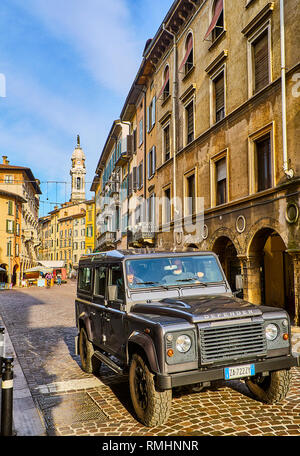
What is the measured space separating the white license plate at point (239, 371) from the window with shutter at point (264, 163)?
33.3 ft

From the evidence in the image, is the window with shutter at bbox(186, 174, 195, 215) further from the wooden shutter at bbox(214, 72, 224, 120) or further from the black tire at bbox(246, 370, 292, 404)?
the black tire at bbox(246, 370, 292, 404)

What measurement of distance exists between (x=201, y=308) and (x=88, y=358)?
3264mm

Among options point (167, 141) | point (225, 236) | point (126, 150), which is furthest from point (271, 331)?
point (126, 150)

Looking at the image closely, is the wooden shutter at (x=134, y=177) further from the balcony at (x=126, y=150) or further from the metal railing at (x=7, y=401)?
the metal railing at (x=7, y=401)

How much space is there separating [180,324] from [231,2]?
51.2 ft

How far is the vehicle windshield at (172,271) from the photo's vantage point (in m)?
5.66

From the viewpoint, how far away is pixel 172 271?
5.84 m

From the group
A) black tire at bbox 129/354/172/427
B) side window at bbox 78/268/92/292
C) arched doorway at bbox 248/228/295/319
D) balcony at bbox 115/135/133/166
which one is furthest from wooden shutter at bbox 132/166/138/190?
black tire at bbox 129/354/172/427

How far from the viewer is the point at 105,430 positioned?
463cm

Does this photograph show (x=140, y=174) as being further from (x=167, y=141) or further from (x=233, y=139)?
(x=233, y=139)

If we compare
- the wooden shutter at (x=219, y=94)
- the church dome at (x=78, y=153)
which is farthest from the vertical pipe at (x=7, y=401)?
the church dome at (x=78, y=153)

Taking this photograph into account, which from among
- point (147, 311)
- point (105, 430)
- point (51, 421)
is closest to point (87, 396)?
point (51, 421)

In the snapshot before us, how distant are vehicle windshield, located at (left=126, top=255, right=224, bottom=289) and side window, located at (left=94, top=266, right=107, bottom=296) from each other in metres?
0.91

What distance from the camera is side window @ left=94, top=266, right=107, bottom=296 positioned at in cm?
648
